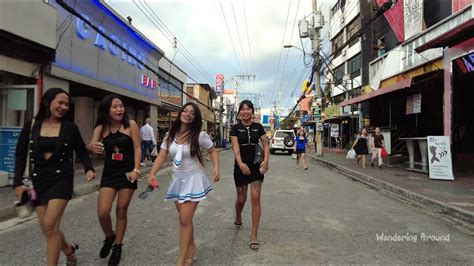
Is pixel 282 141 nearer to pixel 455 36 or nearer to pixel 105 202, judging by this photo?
pixel 455 36

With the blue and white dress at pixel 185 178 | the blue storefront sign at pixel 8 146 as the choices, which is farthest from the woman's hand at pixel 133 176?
the blue storefront sign at pixel 8 146

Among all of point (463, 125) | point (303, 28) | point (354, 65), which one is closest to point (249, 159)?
point (463, 125)

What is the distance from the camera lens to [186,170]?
3.93 m

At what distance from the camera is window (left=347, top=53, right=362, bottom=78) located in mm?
31325

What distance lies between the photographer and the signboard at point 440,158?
1095cm

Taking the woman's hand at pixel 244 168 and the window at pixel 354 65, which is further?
the window at pixel 354 65

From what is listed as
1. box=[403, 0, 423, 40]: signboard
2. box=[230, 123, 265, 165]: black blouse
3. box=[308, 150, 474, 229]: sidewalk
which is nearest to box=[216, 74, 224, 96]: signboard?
box=[403, 0, 423, 40]: signboard

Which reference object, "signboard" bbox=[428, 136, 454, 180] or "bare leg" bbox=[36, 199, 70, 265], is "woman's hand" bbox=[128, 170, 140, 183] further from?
"signboard" bbox=[428, 136, 454, 180]

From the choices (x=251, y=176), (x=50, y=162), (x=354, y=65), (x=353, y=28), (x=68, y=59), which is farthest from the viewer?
(x=354, y=65)

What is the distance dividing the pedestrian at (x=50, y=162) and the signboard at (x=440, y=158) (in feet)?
34.9

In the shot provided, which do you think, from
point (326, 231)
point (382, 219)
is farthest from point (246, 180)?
point (382, 219)

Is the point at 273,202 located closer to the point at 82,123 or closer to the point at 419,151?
the point at 419,151

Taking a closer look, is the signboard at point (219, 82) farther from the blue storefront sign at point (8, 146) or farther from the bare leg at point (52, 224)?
the bare leg at point (52, 224)

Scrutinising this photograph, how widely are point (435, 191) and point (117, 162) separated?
785 centimetres
